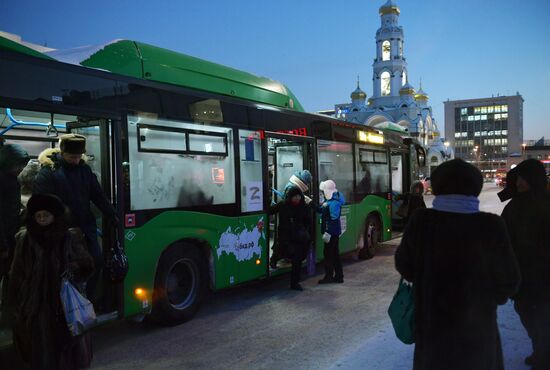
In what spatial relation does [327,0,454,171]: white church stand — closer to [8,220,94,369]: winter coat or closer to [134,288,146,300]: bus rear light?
[134,288,146,300]: bus rear light

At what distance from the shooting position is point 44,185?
445 cm

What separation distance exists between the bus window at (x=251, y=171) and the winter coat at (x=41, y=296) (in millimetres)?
3575

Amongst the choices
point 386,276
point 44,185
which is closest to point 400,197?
point 386,276

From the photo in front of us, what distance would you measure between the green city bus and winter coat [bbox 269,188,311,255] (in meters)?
0.30

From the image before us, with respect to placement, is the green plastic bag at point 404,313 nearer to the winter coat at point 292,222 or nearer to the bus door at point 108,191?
the bus door at point 108,191

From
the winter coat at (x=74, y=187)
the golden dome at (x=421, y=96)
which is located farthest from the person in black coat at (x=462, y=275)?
the golden dome at (x=421, y=96)

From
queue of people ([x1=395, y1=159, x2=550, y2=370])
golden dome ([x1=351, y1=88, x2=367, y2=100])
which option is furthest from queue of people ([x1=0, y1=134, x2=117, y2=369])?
golden dome ([x1=351, y1=88, x2=367, y2=100])

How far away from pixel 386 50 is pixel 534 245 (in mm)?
84234

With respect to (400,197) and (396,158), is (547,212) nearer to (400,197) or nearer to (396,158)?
(400,197)

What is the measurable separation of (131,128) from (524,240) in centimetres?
404

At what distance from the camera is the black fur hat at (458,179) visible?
269 centimetres

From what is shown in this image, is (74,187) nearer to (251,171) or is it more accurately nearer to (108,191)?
(108,191)

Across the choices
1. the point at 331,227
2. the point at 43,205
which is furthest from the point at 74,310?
the point at 331,227

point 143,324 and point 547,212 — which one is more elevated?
point 547,212
